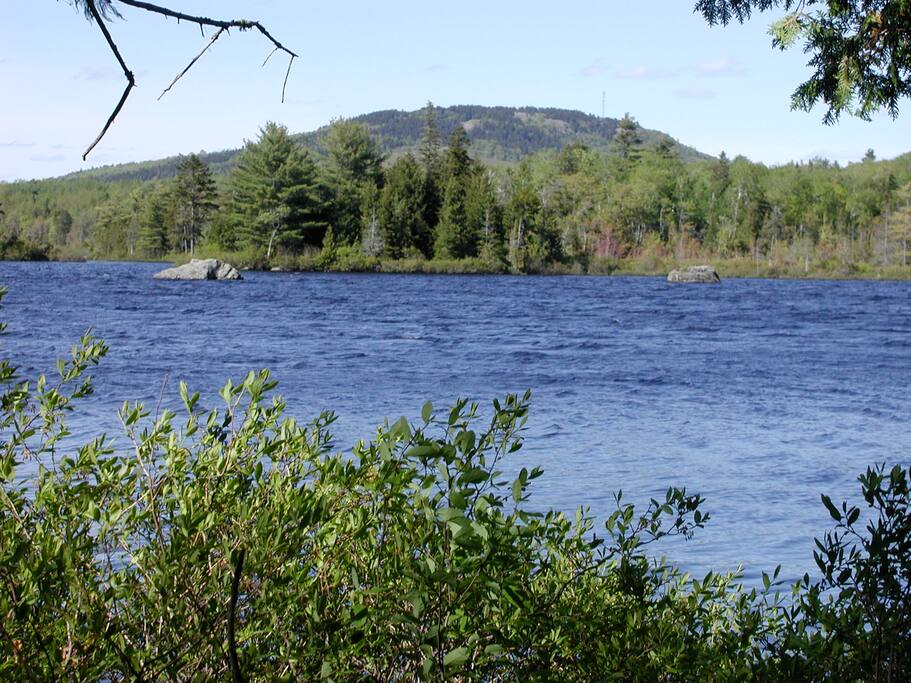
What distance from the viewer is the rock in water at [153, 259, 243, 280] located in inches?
2142

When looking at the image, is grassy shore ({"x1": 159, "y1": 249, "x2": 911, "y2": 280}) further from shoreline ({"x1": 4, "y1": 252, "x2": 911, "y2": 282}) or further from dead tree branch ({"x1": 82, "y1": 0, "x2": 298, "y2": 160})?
dead tree branch ({"x1": 82, "y1": 0, "x2": 298, "y2": 160})

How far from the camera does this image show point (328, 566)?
9.72ft

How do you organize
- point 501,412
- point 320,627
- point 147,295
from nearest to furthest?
1. point 320,627
2. point 501,412
3. point 147,295

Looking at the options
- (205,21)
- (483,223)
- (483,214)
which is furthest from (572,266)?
(205,21)

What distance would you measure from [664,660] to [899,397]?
15.3 metres

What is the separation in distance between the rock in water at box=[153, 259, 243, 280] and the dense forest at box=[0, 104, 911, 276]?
1619 centimetres

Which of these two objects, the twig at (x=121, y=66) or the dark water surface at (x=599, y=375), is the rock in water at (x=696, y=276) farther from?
the twig at (x=121, y=66)

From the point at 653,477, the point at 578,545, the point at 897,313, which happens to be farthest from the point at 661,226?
the point at 578,545

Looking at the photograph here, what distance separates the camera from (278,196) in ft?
242

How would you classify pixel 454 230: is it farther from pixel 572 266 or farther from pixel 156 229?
pixel 156 229

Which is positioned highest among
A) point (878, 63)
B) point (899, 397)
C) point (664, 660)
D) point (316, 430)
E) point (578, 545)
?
point (878, 63)

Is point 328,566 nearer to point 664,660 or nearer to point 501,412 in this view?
point 501,412

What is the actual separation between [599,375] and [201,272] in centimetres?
3969

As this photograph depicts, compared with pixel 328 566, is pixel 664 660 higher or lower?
lower
